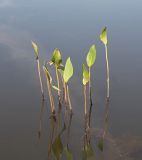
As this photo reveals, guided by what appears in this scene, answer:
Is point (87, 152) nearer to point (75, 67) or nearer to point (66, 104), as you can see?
point (66, 104)

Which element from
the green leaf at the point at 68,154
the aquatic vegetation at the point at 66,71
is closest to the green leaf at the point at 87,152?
the green leaf at the point at 68,154

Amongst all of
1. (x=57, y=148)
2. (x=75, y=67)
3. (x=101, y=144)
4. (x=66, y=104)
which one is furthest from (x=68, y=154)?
(x=75, y=67)

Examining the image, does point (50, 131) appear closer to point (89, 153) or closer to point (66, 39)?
point (89, 153)

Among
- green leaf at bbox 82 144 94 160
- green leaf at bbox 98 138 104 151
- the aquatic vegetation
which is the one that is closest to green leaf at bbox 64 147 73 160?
green leaf at bbox 82 144 94 160

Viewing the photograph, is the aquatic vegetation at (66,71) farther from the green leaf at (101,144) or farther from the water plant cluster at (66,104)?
the green leaf at (101,144)

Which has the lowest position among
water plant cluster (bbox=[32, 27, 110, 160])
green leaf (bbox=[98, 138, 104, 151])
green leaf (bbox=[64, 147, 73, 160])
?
green leaf (bbox=[64, 147, 73, 160])

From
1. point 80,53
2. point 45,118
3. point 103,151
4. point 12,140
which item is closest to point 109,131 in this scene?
point 103,151

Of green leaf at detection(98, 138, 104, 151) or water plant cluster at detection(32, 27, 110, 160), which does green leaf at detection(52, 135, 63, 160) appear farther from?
green leaf at detection(98, 138, 104, 151)

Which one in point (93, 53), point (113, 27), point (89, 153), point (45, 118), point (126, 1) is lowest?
point (89, 153)

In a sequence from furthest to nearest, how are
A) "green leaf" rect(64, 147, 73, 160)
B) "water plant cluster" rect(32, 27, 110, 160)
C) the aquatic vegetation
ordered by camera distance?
the aquatic vegetation < "water plant cluster" rect(32, 27, 110, 160) < "green leaf" rect(64, 147, 73, 160)
